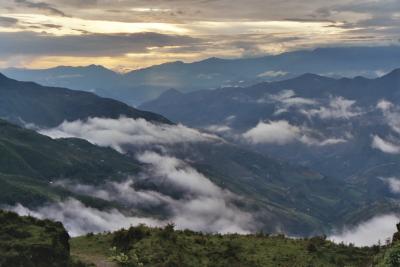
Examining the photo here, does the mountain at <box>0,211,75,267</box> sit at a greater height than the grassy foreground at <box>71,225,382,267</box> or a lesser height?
greater

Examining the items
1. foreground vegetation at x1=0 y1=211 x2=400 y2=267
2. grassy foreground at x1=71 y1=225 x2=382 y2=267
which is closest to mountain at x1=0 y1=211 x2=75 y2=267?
foreground vegetation at x1=0 y1=211 x2=400 y2=267

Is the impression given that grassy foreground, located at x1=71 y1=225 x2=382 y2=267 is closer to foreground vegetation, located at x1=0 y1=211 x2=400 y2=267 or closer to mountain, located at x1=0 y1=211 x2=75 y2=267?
foreground vegetation, located at x1=0 y1=211 x2=400 y2=267

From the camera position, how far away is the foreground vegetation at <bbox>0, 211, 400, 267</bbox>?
37125mm

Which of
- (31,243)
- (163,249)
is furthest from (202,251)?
(31,243)

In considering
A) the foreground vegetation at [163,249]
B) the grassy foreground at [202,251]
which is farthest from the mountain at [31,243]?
the grassy foreground at [202,251]

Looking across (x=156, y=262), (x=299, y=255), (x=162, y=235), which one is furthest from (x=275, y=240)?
(x=156, y=262)

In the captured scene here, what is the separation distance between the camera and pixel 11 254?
35.8 metres

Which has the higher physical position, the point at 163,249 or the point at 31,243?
the point at 31,243

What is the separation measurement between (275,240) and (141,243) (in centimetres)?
1682

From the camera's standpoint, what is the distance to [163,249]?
45.9 m

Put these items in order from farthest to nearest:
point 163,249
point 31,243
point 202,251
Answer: point 202,251 → point 163,249 → point 31,243

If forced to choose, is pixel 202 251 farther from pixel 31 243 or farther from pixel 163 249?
pixel 31 243

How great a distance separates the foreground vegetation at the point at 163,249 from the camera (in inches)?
1462

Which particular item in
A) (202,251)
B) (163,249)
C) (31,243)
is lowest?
(202,251)
